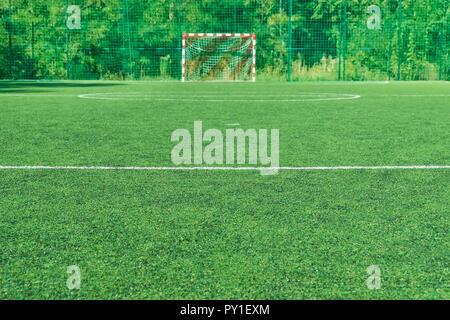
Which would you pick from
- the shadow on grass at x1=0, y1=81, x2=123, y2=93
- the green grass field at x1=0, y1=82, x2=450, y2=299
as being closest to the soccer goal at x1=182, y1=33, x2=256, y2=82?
the shadow on grass at x1=0, y1=81, x2=123, y2=93

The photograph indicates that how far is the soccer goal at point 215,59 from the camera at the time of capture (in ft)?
72.8

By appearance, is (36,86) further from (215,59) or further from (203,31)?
(203,31)

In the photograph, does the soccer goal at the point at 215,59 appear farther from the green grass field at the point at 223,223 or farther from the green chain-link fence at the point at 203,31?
the green grass field at the point at 223,223

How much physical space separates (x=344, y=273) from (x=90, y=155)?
3263mm

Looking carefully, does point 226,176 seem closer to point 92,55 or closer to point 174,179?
point 174,179

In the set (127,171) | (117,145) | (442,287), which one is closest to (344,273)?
(442,287)

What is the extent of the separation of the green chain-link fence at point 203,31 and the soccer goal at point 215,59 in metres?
0.69

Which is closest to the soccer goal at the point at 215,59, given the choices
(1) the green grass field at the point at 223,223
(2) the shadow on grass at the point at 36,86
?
(2) the shadow on grass at the point at 36,86

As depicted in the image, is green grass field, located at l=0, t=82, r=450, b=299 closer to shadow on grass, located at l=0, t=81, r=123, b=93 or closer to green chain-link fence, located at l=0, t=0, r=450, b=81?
shadow on grass, located at l=0, t=81, r=123, b=93

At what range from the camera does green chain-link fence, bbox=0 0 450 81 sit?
72.8 feet

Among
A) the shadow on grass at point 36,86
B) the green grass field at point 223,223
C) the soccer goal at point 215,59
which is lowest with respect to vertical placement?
the green grass field at point 223,223

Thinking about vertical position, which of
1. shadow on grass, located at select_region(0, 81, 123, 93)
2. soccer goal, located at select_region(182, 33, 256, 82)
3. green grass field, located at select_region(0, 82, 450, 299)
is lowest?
green grass field, located at select_region(0, 82, 450, 299)

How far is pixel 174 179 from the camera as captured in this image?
416 cm

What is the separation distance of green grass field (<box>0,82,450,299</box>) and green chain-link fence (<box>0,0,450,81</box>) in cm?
1689
